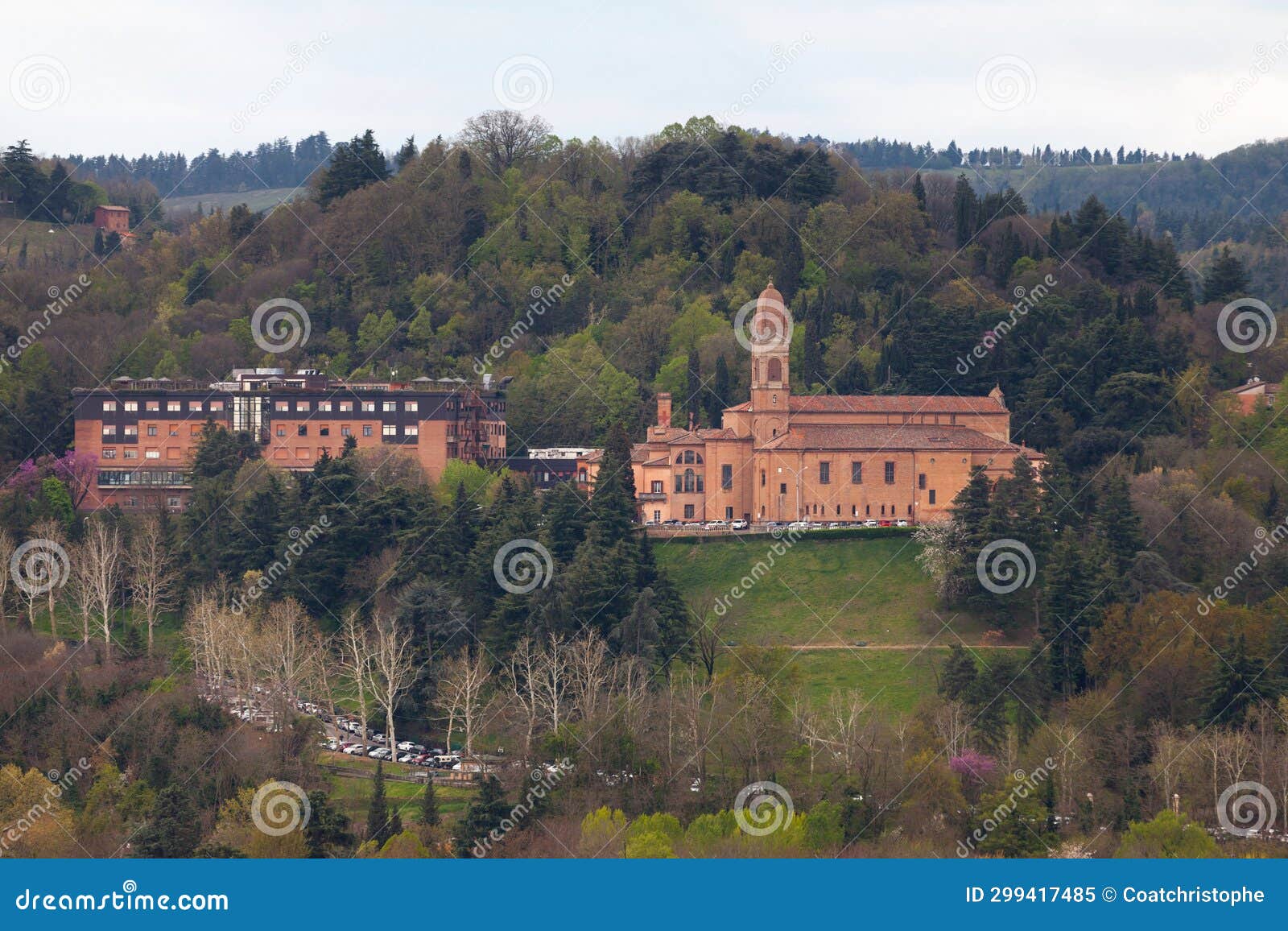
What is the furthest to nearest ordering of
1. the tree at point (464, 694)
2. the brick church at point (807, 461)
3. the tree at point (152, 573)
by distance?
the brick church at point (807, 461) < the tree at point (152, 573) < the tree at point (464, 694)

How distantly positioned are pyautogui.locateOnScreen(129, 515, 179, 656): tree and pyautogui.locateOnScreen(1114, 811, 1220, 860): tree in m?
35.2

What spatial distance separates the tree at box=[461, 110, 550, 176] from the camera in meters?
126

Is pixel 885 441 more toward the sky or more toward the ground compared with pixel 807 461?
more toward the sky

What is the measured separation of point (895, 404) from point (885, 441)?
12.7 feet

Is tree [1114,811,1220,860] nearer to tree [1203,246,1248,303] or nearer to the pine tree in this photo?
the pine tree

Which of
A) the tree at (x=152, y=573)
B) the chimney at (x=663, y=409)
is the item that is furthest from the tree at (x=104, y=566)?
the chimney at (x=663, y=409)

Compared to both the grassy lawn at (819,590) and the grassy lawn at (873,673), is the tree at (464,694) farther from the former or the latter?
the grassy lawn at (819,590)

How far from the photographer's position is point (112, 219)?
142 metres

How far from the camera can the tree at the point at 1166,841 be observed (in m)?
49.6

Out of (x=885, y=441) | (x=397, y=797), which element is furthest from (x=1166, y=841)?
(x=885, y=441)

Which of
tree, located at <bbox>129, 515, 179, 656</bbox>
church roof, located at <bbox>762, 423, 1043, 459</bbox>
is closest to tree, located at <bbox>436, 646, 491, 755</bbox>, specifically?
tree, located at <bbox>129, 515, 179, 656</bbox>

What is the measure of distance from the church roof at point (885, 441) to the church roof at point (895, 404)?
1346 mm

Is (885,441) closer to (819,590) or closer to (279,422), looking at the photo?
(819,590)

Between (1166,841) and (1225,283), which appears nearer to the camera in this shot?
(1166,841)
